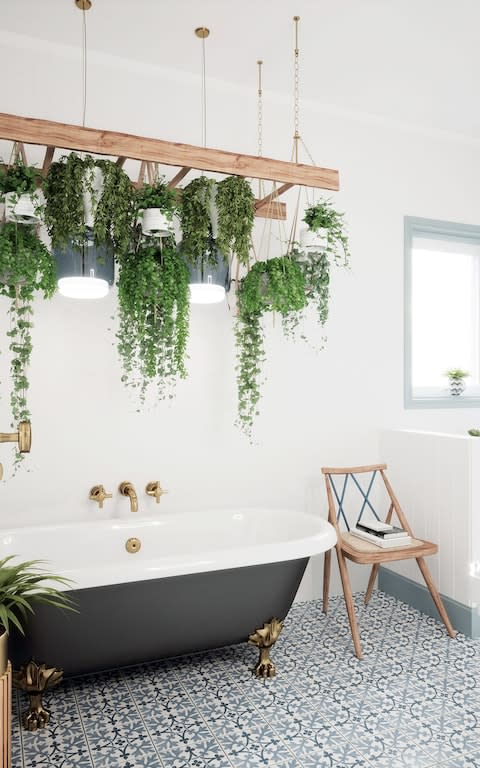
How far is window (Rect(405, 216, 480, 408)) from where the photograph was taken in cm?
409

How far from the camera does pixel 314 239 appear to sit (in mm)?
3039

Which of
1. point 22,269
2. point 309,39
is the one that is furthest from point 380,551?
point 309,39

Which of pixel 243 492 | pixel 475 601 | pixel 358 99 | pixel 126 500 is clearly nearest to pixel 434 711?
pixel 475 601

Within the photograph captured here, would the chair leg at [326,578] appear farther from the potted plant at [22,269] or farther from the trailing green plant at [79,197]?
the trailing green plant at [79,197]

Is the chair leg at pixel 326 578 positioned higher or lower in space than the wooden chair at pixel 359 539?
lower

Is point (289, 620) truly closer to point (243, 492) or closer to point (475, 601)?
point (243, 492)

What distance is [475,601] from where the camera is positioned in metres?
3.18

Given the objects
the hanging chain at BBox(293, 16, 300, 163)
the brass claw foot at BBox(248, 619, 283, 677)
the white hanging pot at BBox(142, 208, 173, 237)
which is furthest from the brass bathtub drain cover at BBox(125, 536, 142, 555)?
the hanging chain at BBox(293, 16, 300, 163)

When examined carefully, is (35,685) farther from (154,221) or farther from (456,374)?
(456,374)

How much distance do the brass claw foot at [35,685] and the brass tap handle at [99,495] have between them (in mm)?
957

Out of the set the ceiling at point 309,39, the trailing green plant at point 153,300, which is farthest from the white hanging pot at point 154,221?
the ceiling at point 309,39

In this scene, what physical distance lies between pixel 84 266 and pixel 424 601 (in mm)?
2712

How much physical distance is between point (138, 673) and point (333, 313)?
7.72 ft

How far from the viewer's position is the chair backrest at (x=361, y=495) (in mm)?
3621
